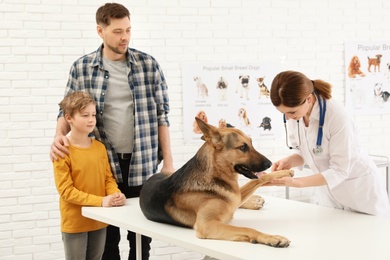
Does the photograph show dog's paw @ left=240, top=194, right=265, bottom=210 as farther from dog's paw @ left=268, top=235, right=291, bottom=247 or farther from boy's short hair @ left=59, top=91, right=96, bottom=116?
boy's short hair @ left=59, top=91, right=96, bottom=116

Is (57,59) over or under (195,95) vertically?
over

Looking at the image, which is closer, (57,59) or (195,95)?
(57,59)

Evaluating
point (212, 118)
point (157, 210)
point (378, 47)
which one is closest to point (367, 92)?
point (378, 47)

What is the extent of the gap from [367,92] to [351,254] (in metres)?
3.93

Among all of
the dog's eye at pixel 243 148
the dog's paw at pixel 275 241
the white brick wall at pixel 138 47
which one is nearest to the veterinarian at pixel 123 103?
the dog's eye at pixel 243 148

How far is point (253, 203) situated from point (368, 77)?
3.36 m

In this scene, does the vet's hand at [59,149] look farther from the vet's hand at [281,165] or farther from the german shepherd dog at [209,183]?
the vet's hand at [281,165]

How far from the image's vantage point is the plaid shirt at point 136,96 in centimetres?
313

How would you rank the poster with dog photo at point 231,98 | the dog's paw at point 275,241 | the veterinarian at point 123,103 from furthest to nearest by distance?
the poster with dog photo at point 231,98 → the veterinarian at point 123,103 → the dog's paw at point 275,241

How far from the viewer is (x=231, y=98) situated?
5121 mm

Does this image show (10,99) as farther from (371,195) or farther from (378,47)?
(378,47)

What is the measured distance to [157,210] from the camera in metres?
2.46

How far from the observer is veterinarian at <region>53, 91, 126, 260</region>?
289cm

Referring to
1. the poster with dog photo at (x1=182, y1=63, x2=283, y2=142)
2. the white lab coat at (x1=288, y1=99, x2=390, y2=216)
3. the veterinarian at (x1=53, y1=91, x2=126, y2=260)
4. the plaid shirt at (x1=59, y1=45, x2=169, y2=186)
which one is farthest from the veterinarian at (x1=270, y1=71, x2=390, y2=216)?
the poster with dog photo at (x1=182, y1=63, x2=283, y2=142)
